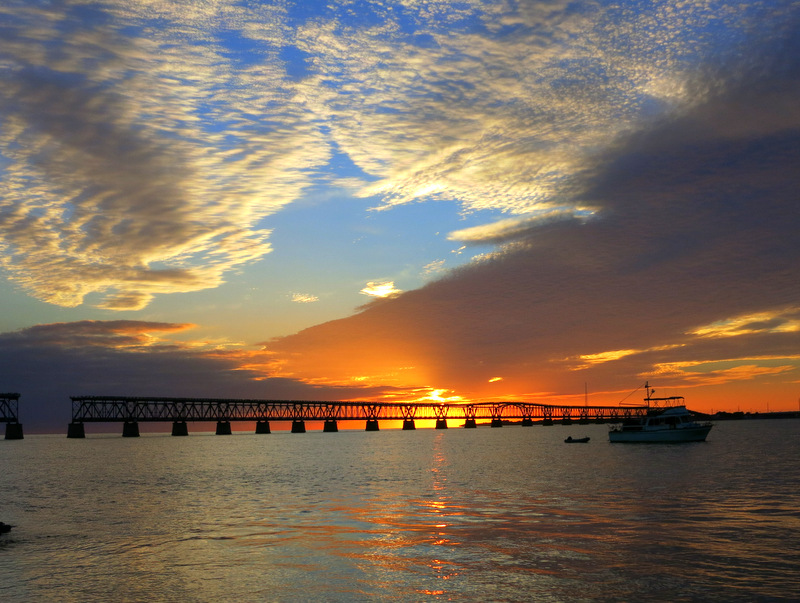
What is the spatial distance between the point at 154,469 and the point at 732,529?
7403 centimetres

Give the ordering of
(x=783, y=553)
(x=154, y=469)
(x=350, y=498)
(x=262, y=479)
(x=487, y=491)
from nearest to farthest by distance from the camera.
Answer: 1. (x=783, y=553)
2. (x=350, y=498)
3. (x=487, y=491)
4. (x=262, y=479)
5. (x=154, y=469)

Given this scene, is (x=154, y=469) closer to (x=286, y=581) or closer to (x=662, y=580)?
(x=286, y=581)

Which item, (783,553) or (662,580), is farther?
(783,553)

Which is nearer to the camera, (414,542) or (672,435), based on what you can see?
(414,542)

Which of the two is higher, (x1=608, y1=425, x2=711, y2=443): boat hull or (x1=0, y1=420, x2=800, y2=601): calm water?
(x1=0, y1=420, x2=800, y2=601): calm water

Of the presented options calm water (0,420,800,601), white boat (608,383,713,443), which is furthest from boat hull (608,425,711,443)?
calm water (0,420,800,601)

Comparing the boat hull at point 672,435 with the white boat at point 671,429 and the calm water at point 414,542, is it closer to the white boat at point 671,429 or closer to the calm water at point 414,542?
the white boat at point 671,429

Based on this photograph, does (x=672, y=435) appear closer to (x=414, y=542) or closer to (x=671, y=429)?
(x=671, y=429)

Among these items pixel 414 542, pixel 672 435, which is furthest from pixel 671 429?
pixel 414 542

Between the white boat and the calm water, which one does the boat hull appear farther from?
the calm water

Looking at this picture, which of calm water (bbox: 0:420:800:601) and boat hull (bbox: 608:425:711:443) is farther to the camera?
boat hull (bbox: 608:425:711:443)

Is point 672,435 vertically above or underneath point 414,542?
underneath

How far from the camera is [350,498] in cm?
4812

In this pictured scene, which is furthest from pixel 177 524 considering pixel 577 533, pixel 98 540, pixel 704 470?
pixel 704 470
